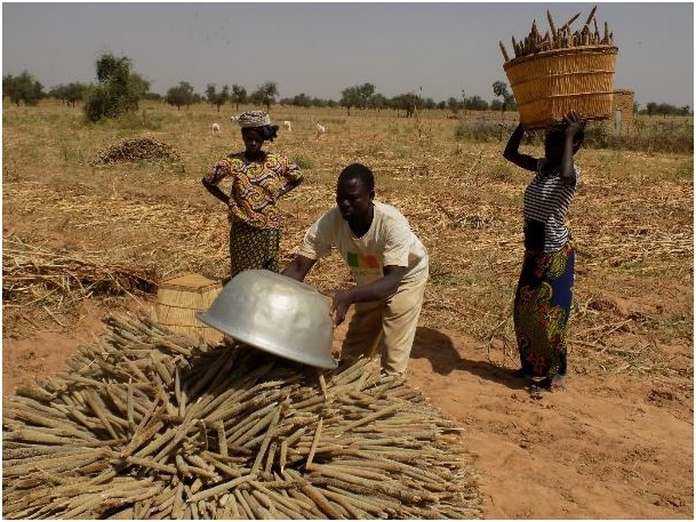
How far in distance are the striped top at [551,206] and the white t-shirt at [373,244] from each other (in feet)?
3.14

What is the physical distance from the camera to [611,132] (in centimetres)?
Answer: 2108

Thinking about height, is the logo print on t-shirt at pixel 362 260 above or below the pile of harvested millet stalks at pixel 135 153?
above

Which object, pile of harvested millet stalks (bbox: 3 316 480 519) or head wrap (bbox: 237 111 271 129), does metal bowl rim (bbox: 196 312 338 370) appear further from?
head wrap (bbox: 237 111 271 129)

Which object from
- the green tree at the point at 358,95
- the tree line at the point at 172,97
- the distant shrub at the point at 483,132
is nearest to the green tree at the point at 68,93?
the tree line at the point at 172,97

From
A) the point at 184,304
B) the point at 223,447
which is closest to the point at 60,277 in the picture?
the point at 184,304

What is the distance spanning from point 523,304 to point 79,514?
301 cm

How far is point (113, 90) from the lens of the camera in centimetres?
2791

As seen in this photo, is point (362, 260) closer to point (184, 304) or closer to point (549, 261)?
point (549, 261)

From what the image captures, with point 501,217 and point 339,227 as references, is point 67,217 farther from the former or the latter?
point 339,227

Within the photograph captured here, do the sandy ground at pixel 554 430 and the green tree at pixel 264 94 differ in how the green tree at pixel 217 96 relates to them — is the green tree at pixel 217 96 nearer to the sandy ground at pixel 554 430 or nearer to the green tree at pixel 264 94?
the green tree at pixel 264 94

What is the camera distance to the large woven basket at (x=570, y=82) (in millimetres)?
3990

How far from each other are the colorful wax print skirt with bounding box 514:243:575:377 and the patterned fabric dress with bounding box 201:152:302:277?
1795mm

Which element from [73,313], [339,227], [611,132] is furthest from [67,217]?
[611,132]

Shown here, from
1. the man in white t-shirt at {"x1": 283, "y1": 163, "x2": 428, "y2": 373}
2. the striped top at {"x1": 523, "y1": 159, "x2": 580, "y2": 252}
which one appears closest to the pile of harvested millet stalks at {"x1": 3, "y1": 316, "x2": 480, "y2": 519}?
the man in white t-shirt at {"x1": 283, "y1": 163, "x2": 428, "y2": 373}
